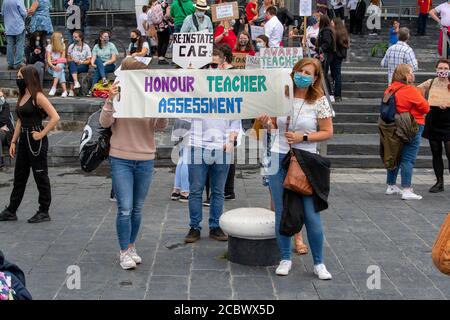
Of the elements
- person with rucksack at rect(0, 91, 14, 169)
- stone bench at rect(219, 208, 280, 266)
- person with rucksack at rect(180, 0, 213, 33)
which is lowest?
stone bench at rect(219, 208, 280, 266)

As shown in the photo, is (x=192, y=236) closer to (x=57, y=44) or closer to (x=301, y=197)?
(x=301, y=197)

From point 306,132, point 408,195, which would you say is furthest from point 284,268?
point 408,195

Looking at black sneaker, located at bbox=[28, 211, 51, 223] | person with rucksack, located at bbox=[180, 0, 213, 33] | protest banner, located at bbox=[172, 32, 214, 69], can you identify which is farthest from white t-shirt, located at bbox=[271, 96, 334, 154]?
person with rucksack, located at bbox=[180, 0, 213, 33]

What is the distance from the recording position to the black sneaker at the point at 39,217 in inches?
344

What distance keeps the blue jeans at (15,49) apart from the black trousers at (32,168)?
28.2 feet

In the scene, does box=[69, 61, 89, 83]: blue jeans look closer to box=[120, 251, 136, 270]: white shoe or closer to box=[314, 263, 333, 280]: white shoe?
box=[120, 251, 136, 270]: white shoe

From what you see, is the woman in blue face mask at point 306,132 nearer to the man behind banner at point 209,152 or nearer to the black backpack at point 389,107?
the man behind banner at point 209,152

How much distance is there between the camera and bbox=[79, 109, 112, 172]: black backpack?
6.91 m

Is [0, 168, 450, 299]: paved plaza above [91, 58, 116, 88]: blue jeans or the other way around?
the other way around

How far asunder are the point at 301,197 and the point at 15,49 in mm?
11856

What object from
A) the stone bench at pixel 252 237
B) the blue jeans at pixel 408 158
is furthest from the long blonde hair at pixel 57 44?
the stone bench at pixel 252 237

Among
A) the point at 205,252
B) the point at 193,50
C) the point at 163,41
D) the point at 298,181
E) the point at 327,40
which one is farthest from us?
the point at 163,41

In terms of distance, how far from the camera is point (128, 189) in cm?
680

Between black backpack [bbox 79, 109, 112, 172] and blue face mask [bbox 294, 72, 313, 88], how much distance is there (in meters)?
1.72
